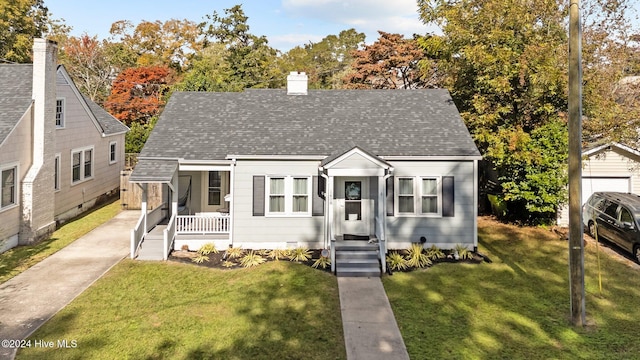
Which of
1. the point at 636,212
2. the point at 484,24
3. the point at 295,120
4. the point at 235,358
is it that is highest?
the point at 484,24

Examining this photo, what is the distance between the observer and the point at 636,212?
42.4 feet

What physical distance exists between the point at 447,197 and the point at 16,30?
40558 millimetres

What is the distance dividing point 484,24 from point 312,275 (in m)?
12.8

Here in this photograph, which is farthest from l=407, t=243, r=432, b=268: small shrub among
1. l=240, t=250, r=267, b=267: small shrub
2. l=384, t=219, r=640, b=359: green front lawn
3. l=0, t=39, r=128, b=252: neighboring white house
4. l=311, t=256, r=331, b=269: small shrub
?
l=0, t=39, r=128, b=252: neighboring white house

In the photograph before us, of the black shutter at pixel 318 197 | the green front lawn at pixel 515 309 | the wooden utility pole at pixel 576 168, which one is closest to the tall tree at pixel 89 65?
the black shutter at pixel 318 197

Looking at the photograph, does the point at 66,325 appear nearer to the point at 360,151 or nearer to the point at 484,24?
the point at 360,151

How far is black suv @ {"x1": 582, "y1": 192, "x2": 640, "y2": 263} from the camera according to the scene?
1287cm

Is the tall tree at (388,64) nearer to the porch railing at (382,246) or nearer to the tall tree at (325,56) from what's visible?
the tall tree at (325,56)

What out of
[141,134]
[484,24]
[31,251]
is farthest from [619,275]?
[141,134]

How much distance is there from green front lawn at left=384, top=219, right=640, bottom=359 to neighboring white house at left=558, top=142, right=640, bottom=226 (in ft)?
13.7

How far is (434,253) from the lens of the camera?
13.6 meters

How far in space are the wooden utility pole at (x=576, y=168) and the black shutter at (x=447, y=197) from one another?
522 centimetres

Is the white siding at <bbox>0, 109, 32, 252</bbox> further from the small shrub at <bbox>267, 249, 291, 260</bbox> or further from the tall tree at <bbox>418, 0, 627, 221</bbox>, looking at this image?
the tall tree at <bbox>418, 0, 627, 221</bbox>

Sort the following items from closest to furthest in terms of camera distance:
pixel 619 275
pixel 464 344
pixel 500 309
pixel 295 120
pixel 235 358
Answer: pixel 235 358 < pixel 464 344 < pixel 500 309 < pixel 619 275 < pixel 295 120
